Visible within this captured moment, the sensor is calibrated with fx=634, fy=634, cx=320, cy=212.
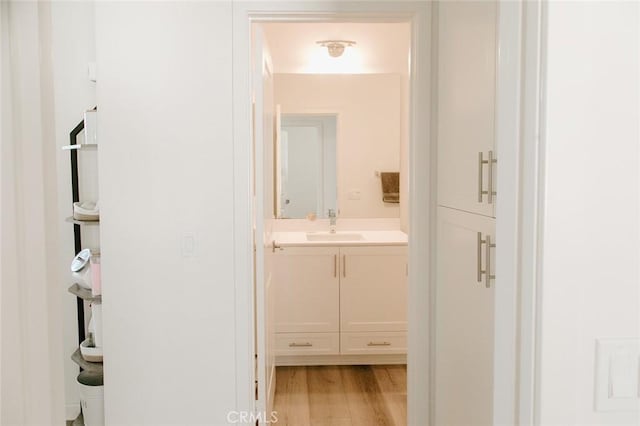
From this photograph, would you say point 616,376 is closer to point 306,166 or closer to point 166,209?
point 166,209

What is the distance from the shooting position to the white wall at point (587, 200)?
0.91 metres

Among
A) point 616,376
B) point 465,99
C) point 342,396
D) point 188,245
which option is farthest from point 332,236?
point 616,376

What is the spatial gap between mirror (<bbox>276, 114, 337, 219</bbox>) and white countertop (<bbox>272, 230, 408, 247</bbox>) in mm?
206

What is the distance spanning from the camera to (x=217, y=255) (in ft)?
9.20

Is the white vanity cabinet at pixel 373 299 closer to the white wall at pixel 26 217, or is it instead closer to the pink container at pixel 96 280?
the pink container at pixel 96 280

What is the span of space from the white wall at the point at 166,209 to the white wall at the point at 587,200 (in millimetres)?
2010

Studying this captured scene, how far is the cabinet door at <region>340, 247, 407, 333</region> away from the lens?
4.27 meters

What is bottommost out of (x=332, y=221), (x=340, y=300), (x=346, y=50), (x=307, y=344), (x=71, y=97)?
(x=307, y=344)

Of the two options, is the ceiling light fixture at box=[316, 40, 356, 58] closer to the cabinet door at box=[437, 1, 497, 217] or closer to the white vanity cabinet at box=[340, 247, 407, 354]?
the white vanity cabinet at box=[340, 247, 407, 354]

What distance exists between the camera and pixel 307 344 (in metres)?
4.36

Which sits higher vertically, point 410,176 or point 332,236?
point 410,176

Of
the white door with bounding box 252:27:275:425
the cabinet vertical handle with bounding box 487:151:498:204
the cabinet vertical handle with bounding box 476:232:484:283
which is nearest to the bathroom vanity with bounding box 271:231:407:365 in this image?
the white door with bounding box 252:27:275:425

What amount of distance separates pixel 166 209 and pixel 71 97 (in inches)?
44.2

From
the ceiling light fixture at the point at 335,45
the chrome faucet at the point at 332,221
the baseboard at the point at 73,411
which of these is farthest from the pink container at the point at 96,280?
the ceiling light fixture at the point at 335,45
